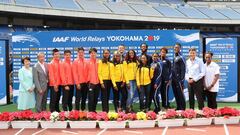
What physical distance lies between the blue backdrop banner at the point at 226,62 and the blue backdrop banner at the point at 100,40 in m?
0.68

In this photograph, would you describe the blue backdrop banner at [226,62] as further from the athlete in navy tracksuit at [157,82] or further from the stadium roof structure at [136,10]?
the stadium roof structure at [136,10]

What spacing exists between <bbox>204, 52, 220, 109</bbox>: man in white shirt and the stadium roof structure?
15.1 meters

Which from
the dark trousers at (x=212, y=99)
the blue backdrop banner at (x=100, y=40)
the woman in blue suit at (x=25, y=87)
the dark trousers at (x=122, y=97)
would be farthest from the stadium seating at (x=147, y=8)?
the dark trousers at (x=212, y=99)

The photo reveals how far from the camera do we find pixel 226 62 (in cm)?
1273

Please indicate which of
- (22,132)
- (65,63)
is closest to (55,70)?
(65,63)

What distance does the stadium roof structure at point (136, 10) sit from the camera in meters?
24.3

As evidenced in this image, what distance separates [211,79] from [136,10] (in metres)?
20.9

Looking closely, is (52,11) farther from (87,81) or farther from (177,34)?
(87,81)

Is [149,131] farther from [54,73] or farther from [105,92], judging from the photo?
[54,73]

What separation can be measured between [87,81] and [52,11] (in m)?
15.3

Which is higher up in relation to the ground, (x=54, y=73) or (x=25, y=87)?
(x=54, y=73)

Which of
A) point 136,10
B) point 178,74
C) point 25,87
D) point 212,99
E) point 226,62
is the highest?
point 136,10

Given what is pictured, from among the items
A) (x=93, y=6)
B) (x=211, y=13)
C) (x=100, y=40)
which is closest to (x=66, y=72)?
(x=100, y=40)

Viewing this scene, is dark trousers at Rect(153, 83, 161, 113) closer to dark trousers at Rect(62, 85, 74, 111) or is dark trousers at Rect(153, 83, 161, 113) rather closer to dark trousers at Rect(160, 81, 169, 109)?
dark trousers at Rect(160, 81, 169, 109)
